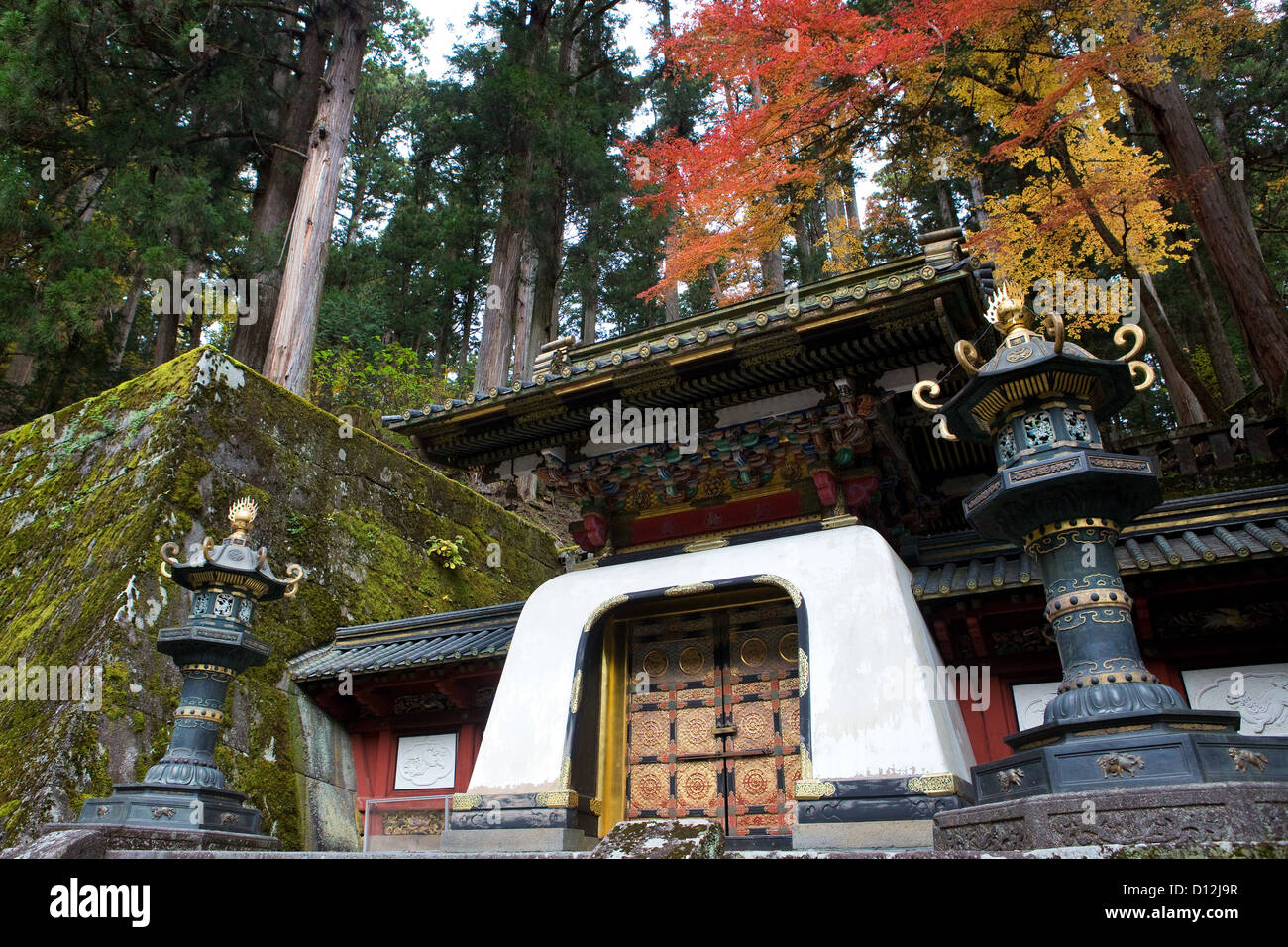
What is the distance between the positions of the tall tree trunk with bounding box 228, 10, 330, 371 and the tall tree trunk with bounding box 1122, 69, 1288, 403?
12.8 m

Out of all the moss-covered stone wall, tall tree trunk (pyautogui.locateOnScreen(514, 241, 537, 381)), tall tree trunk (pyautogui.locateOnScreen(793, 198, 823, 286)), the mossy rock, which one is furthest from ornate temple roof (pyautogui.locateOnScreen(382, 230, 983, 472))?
tall tree trunk (pyautogui.locateOnScreen(793, 198, 823, 286))

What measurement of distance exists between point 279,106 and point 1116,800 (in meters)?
18.1

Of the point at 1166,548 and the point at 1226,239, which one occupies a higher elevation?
the point at 1226,239

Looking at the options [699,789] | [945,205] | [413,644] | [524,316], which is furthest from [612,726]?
[945,205]

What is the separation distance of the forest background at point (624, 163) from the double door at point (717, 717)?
22.7 feet

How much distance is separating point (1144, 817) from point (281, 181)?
16311 millimetres

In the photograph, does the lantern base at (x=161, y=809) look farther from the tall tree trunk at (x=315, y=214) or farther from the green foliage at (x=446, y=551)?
the tall tree trunk at (x=315, y=214)

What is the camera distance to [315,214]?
1301cm

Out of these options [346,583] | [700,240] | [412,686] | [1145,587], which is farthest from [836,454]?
[700,240]

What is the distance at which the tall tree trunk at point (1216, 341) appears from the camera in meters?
14.7

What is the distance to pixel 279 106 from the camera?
53.9 ft

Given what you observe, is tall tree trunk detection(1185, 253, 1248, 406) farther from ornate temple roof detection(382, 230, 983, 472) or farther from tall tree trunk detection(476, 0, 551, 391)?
tall tree trunk detection(476, 0, 551, 391)

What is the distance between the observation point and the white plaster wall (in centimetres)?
566

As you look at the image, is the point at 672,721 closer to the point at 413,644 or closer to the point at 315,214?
the point at 413,644
